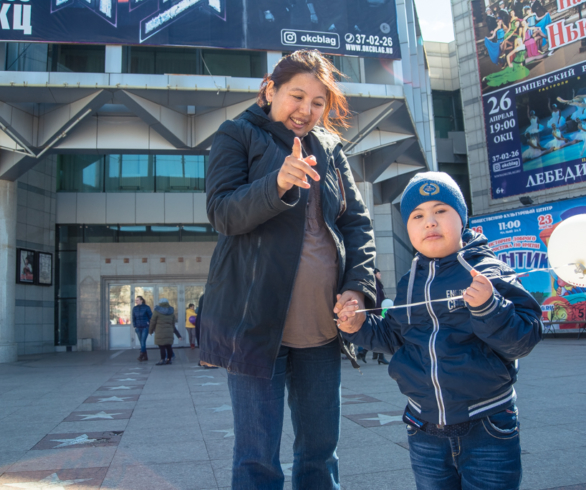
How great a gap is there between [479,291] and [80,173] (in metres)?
20.9

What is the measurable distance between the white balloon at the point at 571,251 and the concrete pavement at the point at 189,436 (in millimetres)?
1576

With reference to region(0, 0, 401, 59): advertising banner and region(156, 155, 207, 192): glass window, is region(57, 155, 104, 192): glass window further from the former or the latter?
region(0, 0, 401, 59): advertising banner

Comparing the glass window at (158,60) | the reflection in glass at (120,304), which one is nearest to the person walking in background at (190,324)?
the reflection in glass at (120,304)

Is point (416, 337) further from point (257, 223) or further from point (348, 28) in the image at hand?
point (348, 28)

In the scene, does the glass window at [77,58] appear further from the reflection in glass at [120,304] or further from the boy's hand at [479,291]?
the boy's hand at [479,291]

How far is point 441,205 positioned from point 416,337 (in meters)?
0.51

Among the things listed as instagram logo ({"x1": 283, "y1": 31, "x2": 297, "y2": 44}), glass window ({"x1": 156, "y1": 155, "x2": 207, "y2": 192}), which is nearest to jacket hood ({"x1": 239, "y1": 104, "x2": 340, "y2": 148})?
instagram logo ({"x1": 283, "y1": 31, "x2": 297, "y2": 44})

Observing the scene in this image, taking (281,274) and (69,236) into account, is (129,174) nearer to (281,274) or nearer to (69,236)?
(69,236)

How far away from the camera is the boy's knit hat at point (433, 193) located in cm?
196

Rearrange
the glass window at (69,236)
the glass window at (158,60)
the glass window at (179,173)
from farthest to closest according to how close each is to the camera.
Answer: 1. the glass window at (179,173)
2. the glass window at (69,236)
3. the glass window at (158,60)

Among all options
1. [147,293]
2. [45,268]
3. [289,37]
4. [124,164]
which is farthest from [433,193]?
[124,164]

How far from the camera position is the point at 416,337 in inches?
74.0

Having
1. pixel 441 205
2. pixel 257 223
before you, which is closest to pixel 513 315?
pixel 441 205

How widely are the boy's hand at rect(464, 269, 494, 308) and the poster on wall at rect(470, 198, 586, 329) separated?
16.0 meters
